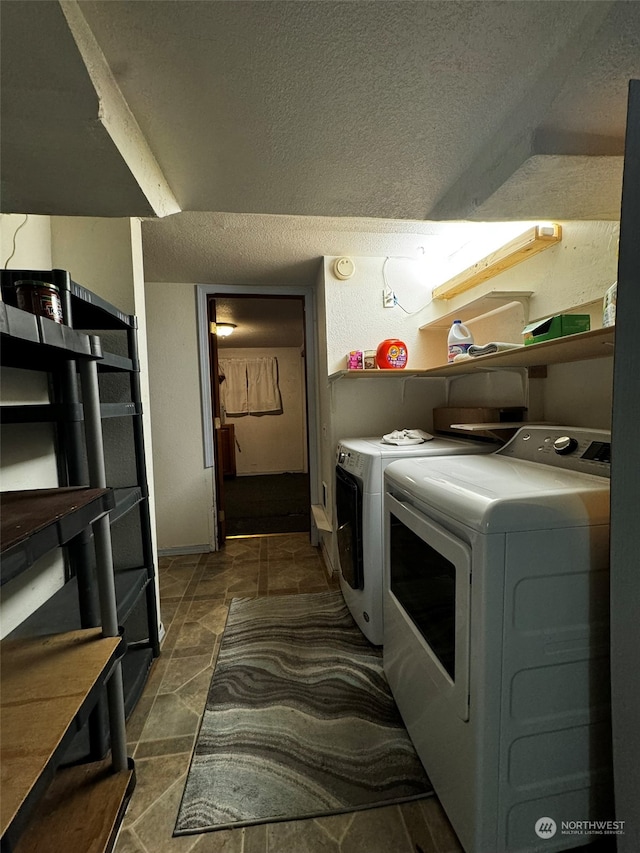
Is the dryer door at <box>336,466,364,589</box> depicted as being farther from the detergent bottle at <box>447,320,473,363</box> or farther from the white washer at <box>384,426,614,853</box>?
the detergent bottle at <box>447,320,473,363</box>

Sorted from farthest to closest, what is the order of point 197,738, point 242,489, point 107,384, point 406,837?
1. point 242,489
2. point 107,384
3. point 197,738
4. point 406,837

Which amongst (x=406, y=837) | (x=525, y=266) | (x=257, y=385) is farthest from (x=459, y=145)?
(x=257, y=385)

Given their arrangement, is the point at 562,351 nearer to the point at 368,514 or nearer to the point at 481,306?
the point at 481,306

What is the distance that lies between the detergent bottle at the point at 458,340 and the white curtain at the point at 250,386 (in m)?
4.61

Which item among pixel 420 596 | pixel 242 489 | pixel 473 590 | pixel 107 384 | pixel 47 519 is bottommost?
pixel 242 489

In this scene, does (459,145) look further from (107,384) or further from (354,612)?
(354,612)

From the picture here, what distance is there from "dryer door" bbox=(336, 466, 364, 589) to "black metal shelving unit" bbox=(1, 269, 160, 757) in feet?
3.25

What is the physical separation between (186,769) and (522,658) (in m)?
1.19

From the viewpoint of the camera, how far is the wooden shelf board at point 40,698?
643mm

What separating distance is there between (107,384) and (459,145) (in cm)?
164

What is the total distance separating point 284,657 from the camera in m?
1.73

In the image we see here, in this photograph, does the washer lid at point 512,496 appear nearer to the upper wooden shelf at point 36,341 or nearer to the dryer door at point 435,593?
the dryer door at point 435,593

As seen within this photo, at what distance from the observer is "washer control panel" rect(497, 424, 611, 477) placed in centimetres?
105

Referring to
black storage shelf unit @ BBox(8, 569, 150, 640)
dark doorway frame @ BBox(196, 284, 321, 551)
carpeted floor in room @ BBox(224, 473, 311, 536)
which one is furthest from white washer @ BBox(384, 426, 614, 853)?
carpeted floor in room @ BBox(224, 473, 311, 536)
